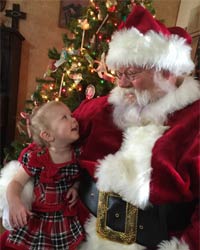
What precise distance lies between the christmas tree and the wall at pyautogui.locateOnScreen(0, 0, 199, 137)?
96 centimetres

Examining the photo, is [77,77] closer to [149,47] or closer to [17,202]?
[149,47]

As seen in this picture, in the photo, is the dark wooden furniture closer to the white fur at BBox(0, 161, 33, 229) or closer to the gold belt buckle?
the white fur at BBox(0, 161, 33, 229)

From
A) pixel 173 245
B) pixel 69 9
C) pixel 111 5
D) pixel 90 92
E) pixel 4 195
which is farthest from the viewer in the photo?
pixel 69 9

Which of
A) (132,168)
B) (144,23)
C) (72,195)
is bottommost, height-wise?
(72,195)

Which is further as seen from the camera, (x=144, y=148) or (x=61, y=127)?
(x=61, y=127)

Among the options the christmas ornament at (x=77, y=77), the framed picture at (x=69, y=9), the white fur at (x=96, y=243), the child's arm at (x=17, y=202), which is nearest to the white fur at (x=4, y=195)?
the child's arm at (x=17, y=202)

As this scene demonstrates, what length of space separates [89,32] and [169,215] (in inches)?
68.1

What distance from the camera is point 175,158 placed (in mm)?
984

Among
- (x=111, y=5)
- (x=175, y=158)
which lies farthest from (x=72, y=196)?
(x=111, y=5)

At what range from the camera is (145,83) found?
1134mm

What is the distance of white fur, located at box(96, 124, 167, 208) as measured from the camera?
946 mm

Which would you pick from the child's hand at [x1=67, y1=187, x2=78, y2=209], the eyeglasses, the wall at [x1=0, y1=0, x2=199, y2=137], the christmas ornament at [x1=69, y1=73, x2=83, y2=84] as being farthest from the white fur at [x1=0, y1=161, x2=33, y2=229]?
the wall at [x1=0, y1=0, x2=199, y2=137]

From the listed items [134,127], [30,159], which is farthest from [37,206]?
[134,127]

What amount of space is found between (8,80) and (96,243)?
239 cm
